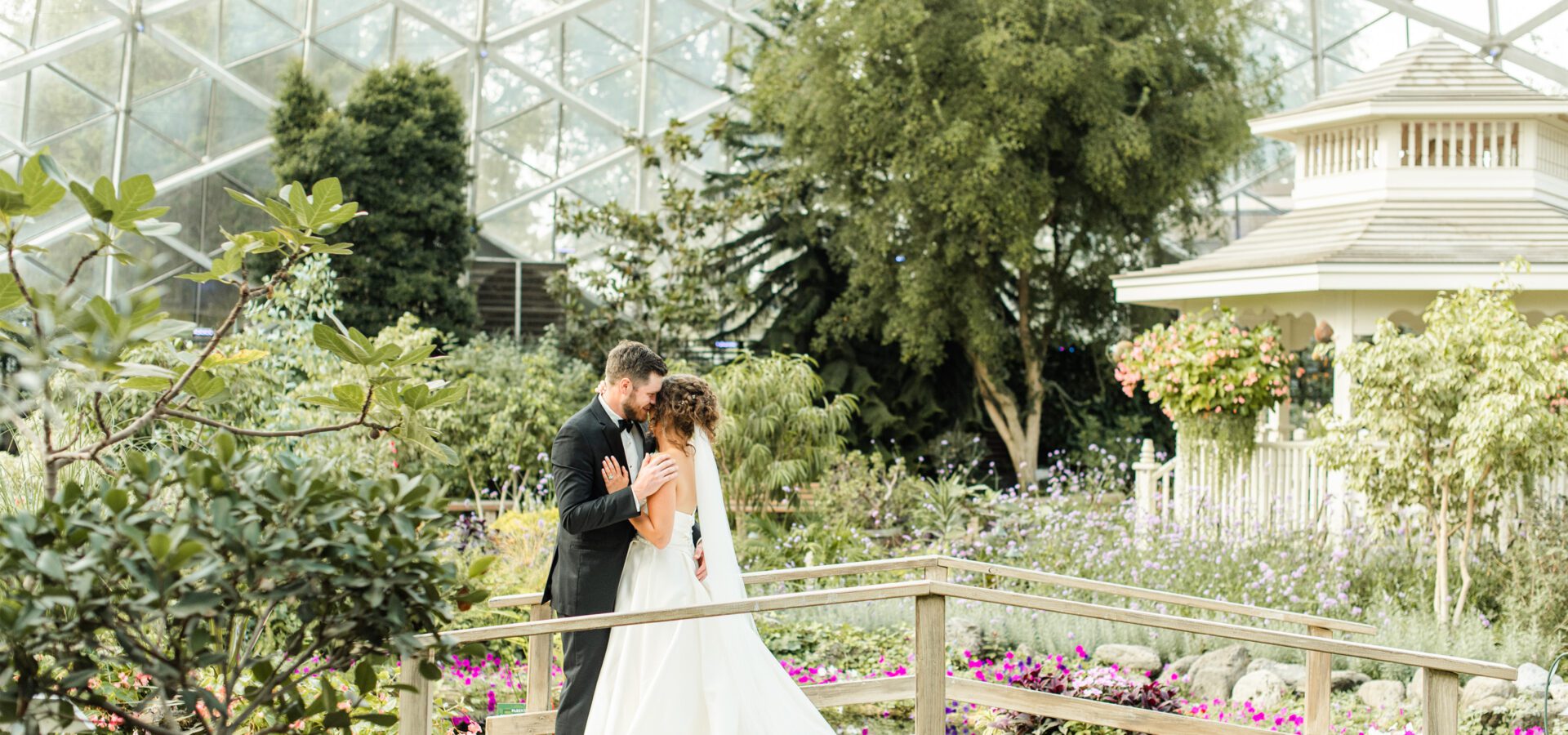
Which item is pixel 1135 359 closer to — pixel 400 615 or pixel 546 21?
pixel 400 615

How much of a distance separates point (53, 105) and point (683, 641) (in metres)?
14.9

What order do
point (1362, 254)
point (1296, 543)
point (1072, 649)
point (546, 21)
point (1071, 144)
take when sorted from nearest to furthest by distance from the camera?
point (1072, 649) → point (1296, 543) → point (1362, 254) → point (1071, 144) → point (546, 21)

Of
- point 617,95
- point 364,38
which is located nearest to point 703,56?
point 617,95

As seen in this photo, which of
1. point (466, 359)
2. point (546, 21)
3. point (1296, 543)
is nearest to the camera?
point (1296, 543)

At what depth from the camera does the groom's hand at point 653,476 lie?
4.26 m

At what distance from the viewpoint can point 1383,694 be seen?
242 inches

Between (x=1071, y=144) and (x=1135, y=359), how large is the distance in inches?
213


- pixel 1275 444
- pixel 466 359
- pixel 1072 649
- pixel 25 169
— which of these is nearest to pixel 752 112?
pixel 466 359

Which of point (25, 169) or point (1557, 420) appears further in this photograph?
point (1557, 420)

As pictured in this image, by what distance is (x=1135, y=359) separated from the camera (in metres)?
10.6

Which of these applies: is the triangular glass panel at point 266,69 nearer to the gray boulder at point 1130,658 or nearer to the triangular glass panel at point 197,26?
the triangular glass panel at point 197,26

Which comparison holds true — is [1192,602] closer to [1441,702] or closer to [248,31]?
[1441,702]

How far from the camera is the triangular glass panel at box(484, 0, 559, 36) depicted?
18734 millimetres

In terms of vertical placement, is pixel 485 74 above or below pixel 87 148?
above
